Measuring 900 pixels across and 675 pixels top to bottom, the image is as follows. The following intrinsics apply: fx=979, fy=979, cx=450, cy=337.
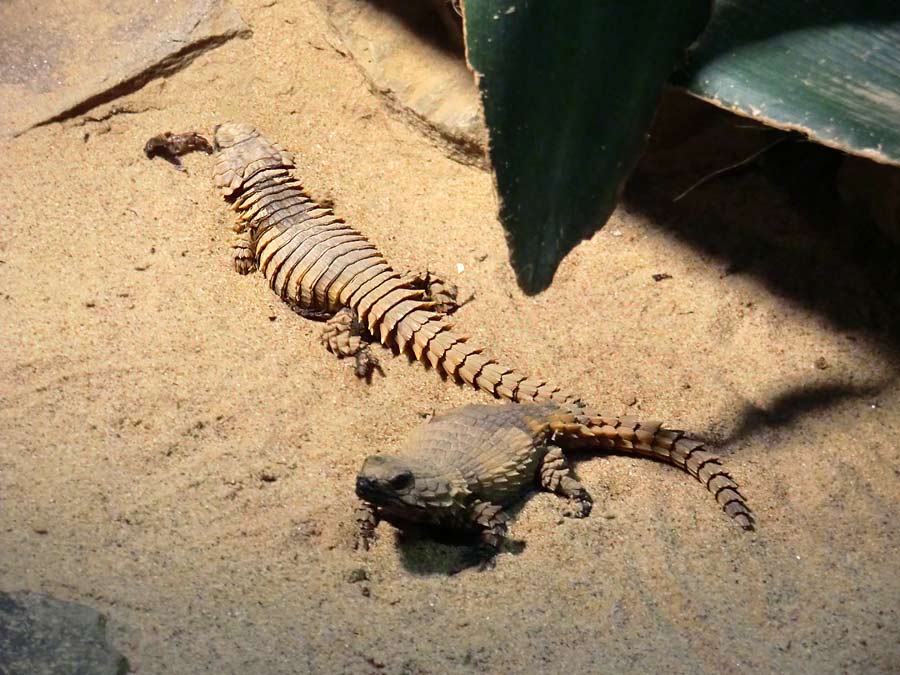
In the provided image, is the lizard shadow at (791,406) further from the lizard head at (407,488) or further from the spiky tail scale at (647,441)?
the lizard head at (407,488)

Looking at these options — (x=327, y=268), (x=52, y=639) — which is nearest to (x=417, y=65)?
(x=327, y=268)

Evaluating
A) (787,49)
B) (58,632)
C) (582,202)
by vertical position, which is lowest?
(58,632)

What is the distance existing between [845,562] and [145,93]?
2.60 m

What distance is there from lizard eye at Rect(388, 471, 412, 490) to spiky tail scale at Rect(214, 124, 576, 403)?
51cm

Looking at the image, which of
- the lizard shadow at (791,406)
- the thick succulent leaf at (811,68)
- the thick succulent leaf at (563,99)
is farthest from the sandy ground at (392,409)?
the thick succulent leaf at (811,68)

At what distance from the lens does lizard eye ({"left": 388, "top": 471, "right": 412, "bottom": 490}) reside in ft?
6.72

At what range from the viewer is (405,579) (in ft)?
6.73

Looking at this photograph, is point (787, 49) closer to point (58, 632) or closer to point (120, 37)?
point (58, 632)

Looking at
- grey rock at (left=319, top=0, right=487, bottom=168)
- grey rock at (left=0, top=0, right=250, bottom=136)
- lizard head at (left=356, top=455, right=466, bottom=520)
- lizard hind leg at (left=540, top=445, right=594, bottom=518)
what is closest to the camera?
lizard head at (left=356, top=455, right=466, bottom=520)

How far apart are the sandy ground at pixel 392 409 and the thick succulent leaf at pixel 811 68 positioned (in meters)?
0.88

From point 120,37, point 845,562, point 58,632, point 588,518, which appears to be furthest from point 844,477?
point 120,37

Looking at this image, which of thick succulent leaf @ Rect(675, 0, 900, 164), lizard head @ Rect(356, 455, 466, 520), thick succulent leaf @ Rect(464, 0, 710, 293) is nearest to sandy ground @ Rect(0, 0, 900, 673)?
lizard head @ Rect(356, 455, 466, 520)

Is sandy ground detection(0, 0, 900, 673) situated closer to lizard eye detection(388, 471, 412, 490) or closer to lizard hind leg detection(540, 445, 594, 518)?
lizard hind leg detection(540, 445, 594, 518)

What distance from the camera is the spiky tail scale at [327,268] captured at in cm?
254
